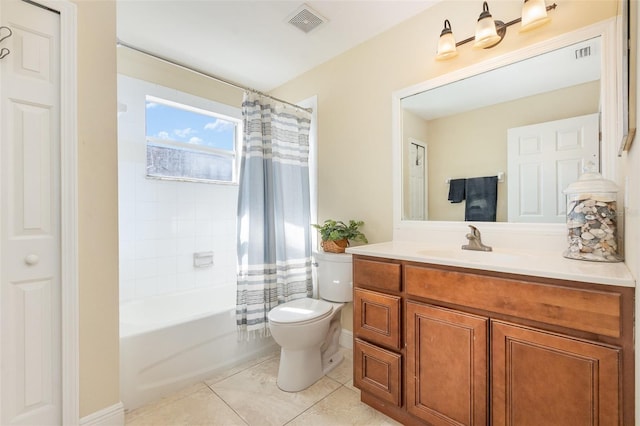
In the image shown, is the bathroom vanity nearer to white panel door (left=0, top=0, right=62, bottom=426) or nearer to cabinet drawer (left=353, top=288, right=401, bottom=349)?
cabinet drawer (left=353, top=288, right=401, bottom=349)

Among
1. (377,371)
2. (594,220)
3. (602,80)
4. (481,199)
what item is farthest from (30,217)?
(602,80)

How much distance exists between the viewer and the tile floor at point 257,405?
148 centimetres

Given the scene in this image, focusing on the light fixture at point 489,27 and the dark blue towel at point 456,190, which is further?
the dark blue towel at point 456,190

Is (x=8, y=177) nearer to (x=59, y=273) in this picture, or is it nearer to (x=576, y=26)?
(x=59, y=273)

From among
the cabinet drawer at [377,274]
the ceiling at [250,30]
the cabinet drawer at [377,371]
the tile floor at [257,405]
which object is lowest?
the tile floor at [257,405]

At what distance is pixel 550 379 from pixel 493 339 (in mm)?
195

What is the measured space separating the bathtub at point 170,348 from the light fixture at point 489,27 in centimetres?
223

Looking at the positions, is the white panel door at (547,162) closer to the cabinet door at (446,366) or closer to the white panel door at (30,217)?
the cabinet door at (446,366)

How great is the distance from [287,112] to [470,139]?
143cm

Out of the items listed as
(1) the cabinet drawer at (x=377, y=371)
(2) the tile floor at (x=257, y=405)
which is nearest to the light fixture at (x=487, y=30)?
(1) the cabinet drawer at (x=377, y=371)

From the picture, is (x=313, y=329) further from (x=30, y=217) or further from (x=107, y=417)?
(x=30, y=217)

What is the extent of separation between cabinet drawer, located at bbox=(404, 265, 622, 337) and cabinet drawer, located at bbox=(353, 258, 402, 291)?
84mm

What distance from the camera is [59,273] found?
1.29 meters

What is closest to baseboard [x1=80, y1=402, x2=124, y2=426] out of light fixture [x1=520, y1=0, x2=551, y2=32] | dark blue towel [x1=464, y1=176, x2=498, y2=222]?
dark blue towel [x1=464, y1=176, x2=498, y2=222]
